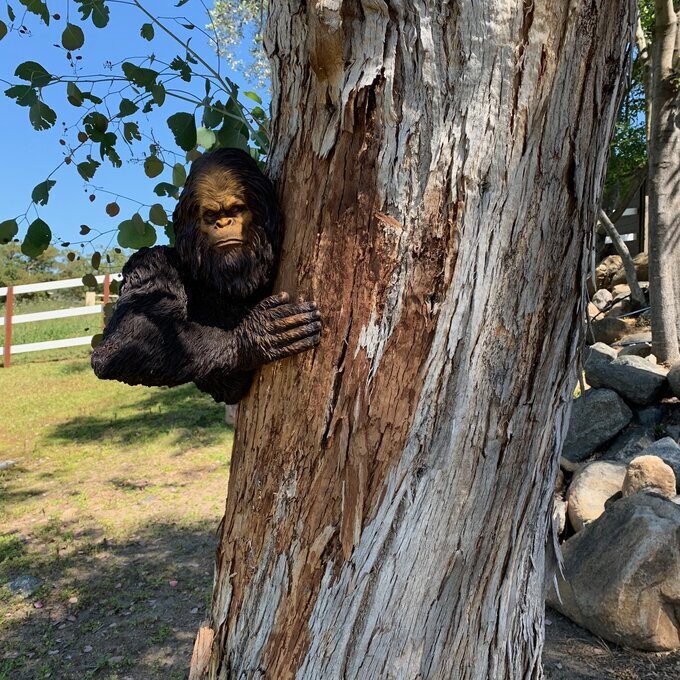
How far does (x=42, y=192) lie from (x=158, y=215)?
48 cm

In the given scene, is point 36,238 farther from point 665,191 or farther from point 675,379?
point 665,191

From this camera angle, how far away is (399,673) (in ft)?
4.32

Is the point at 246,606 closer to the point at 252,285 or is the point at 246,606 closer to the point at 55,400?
the point at 252,285

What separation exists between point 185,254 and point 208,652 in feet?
3.24

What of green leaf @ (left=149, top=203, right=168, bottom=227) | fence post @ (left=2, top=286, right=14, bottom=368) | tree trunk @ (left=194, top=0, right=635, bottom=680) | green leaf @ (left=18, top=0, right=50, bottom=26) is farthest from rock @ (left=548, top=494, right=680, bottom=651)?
fence post @ (left=2, top=286, right=14, bottom=368)

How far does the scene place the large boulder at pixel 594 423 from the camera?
5570mm

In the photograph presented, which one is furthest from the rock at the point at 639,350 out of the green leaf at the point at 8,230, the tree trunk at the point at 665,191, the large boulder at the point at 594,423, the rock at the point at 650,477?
the green leaf at the point at 8,230

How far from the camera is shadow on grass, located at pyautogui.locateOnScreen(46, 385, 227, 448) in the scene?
307 inches

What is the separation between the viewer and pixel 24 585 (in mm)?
4539

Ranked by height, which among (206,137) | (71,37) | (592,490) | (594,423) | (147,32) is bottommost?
(592,490)

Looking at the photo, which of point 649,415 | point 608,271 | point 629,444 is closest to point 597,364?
point 649,415

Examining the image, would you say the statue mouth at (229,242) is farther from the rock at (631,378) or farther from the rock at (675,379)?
the rock at (675,379)

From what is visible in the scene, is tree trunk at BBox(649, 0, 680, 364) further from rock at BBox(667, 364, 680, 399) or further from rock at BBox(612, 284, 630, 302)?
rock at BBox(612, 284, 630, 302)

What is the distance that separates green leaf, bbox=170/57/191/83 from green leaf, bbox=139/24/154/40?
0.93ft
